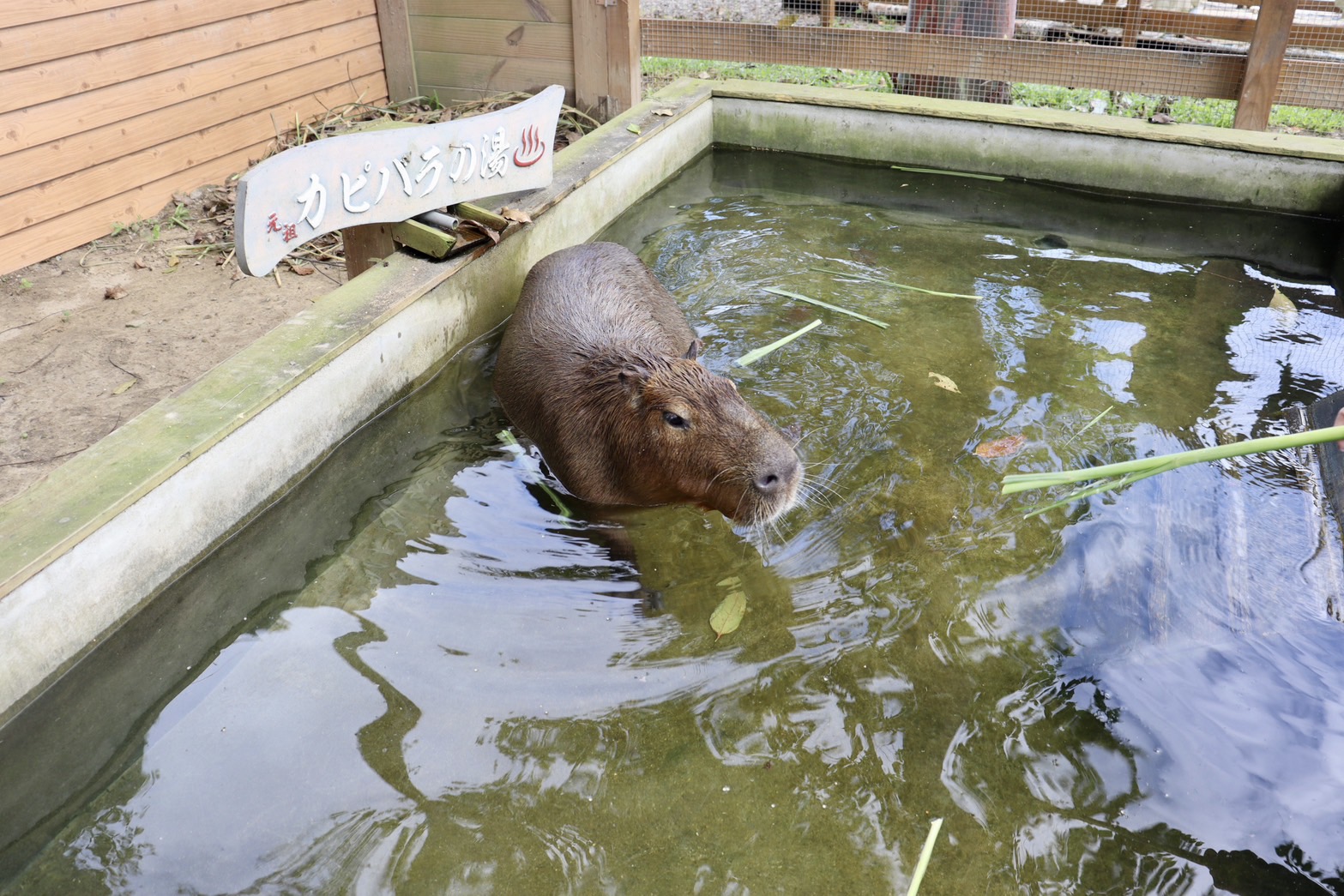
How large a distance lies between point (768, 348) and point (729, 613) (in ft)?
5.49

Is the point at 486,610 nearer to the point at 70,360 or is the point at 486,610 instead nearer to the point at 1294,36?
the point at 70,360

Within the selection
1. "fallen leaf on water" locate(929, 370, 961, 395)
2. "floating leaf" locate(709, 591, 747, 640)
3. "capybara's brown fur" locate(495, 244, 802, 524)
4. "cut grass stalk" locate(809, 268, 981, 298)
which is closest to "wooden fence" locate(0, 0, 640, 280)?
"cut grass stalk" locate(809, 268, 981, 298)

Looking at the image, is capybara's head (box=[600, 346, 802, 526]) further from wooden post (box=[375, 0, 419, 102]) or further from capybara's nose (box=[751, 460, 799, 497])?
wooden post (box=[375, 0, 419, 102])

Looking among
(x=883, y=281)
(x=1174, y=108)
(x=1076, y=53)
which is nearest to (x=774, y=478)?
(x=883, y=281)

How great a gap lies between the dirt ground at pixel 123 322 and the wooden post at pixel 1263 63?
5.43 metres

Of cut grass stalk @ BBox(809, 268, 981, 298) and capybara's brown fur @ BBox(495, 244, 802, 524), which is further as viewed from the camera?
cut grass stalk @ BBox(809, 268, 981, 298)

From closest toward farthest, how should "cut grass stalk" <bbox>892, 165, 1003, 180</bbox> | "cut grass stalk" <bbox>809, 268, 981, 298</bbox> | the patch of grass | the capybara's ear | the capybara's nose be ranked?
the capybara's nose < the capybara's ear < "cut grass stalk" <bbox>809, 268, 981, 298</bbox> < "cut grass stalk" <bbox>892, 165, 1003, 180</bbox> < the patch of grass

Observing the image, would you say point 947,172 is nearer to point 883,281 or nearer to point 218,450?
point 883,281

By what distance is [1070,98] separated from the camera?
286 inches

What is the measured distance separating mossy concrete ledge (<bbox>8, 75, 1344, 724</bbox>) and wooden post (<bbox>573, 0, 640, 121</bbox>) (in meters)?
0.26

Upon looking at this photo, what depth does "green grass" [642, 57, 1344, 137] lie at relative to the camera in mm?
6770

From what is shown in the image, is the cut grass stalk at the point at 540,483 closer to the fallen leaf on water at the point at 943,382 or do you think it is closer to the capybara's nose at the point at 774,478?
the capybara's nose at the point at 774,478

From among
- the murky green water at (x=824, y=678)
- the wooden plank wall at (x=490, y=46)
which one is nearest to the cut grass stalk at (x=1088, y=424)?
the murky green water at (x=824, y=678)

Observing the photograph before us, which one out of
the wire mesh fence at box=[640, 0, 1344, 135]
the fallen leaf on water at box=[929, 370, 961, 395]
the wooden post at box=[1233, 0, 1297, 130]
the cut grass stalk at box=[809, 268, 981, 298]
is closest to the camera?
the fallen leaf on water at box=[929, 370, 961, 395]
